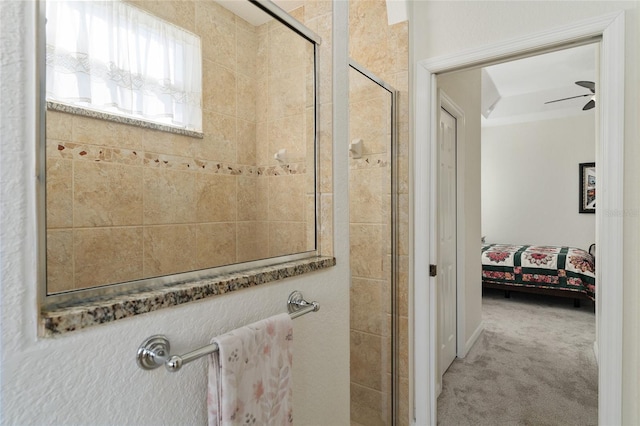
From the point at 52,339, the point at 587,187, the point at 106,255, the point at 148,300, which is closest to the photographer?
the point at 52,339

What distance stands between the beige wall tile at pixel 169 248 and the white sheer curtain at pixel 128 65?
0.38 meters

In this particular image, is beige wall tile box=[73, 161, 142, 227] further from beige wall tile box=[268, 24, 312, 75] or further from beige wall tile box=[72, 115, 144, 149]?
beige wall tile box=[268, 24, 312, 75]

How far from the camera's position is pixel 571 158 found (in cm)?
566

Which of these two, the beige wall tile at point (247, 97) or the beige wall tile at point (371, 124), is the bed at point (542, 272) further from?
the beige wall tile at point (247, 97)

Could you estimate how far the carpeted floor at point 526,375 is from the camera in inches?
86.7

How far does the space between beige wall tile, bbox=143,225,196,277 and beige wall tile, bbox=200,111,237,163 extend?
0.27m

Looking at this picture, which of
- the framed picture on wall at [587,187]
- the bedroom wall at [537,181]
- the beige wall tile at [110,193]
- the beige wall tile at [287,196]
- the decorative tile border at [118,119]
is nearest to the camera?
the decorative tile border at [118,119]

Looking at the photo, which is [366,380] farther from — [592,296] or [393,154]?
[592,296]

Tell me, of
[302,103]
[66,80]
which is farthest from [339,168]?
[66,80]

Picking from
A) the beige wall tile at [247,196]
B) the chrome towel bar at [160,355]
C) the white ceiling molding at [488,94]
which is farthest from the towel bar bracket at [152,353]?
the white ceiling molding at [488,94]

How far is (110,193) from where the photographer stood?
3.46 feet

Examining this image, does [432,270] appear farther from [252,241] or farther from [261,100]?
[261,100]

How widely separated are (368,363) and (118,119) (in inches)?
67.7

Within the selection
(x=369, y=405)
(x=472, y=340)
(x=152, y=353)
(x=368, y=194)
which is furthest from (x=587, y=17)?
(x=472, y=340)
